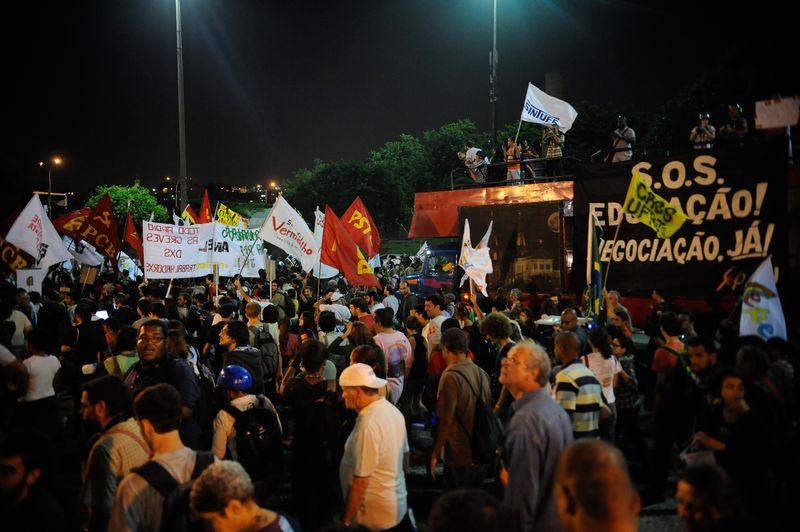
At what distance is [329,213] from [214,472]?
9.59 metres

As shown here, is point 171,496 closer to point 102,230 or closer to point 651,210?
point 651,210

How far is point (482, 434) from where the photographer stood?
5160 mm

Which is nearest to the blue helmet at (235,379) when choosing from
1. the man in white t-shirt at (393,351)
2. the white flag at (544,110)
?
the man in white t-shirt at (393,351)

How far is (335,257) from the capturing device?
12.0 meters

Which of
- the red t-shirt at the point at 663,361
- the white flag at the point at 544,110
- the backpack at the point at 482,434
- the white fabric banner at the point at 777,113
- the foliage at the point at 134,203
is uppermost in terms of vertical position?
the foliage at the point at 134,203

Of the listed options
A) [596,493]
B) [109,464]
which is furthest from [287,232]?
[596,493]

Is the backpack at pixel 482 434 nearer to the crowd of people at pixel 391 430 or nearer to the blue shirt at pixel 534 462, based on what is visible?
the crowd of people at pixel 391 430

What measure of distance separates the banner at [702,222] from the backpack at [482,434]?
4413mm

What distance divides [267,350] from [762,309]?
19.3ft

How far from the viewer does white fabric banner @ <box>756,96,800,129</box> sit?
37.4 feet

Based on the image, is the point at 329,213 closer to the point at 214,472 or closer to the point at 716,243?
the point at 716,243

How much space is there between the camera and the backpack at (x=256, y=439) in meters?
4.62

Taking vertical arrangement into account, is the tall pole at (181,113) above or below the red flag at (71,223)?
above

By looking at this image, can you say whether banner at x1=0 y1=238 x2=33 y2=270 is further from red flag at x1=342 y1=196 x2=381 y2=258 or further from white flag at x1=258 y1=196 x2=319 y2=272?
red flag at x1=342 y1=196 x2=381 y2=258
